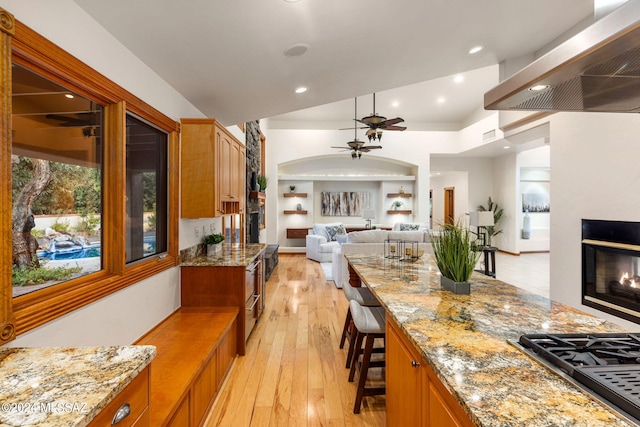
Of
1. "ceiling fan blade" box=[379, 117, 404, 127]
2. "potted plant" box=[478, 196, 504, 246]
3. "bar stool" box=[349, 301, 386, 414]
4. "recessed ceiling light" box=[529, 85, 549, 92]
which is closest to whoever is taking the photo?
"recessed ceiling light" box=[529, 85, 549, 92]

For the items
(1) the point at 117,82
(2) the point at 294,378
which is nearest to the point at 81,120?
(1) the point at 117,82

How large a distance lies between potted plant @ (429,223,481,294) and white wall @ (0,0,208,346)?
82.3 inches

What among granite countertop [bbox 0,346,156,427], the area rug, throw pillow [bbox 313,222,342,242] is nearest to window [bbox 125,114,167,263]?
granite countertop [bbox 0,346,156,427]

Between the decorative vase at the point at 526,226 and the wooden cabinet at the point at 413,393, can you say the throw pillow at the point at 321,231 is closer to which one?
the decorative vase at the point at 526,226

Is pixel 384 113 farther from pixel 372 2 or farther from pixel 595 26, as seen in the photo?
pixel 595 26

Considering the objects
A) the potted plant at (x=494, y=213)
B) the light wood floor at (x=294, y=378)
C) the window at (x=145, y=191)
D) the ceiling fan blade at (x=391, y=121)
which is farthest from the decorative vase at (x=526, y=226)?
the window at (x=145, y=191)

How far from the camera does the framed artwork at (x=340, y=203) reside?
32.6 ft

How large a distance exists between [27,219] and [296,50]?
2.02 metres

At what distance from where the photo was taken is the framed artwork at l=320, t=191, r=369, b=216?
32.6 ft

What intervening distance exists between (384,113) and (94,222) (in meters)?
8.42

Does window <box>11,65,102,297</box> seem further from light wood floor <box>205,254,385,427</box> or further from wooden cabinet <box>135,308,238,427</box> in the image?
light wood floor <box>205,254,385,427</box>

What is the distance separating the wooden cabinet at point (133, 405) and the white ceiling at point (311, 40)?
73.5 inches

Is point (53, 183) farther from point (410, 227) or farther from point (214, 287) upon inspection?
point (410, 227)

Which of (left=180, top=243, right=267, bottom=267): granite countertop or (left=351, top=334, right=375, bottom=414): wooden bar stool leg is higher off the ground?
(left=180, top=243, right=267, bottom=267): granite countertop
